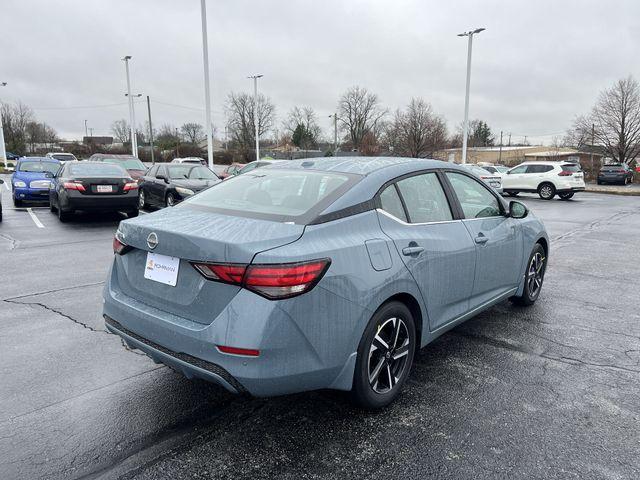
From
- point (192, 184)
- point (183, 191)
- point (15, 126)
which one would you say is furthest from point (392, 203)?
point (15, 126)

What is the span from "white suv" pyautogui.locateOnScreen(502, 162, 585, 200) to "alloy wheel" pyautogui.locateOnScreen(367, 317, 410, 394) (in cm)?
2069

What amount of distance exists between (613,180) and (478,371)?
37302mm

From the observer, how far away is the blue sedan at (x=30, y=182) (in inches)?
551

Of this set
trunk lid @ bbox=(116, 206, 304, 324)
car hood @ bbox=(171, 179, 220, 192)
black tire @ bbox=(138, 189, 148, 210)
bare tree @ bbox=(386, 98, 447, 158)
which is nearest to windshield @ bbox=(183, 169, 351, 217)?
trunk lid @ bbox=(116, 206, 304, 324)

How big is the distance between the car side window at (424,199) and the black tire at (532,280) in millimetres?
1767

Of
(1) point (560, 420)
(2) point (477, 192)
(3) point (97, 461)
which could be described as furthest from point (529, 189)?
(3) point (97, 461)

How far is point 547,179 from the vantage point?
21.2m

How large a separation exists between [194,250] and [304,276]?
606 mm

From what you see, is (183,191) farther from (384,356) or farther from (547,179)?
(547,179)

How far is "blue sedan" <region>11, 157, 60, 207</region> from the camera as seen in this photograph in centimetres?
1399

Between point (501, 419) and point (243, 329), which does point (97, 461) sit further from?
point (501, 419)

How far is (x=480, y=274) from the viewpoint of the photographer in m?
3.80

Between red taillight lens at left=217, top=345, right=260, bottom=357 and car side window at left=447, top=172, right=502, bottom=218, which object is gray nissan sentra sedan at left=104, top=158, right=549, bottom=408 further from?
car side window at left=447, top=172, right=502, bottom=218

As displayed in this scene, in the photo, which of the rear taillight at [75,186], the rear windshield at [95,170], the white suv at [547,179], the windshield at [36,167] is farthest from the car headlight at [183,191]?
the white suv at [547,179]
